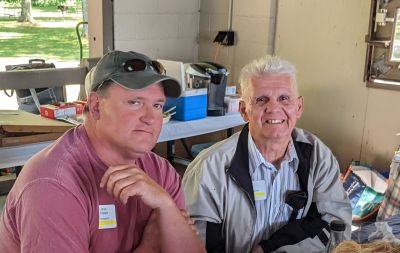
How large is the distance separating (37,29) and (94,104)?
7.52m

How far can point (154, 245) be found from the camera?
50.4 inches

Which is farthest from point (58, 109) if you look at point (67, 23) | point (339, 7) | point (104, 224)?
point (67, 23)

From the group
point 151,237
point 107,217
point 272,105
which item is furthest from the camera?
point 272,105

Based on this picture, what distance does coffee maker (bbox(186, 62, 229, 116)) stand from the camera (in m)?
3.30

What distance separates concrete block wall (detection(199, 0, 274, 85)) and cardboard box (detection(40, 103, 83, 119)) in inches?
70.9

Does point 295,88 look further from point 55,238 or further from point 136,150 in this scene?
point 55,238

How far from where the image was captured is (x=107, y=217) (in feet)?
3.82

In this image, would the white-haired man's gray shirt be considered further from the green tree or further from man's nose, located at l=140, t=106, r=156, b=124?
the green tree

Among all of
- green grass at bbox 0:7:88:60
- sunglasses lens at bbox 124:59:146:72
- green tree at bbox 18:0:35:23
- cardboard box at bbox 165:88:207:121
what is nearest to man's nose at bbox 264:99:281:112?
sunglasses lens at bbox 124:59:146:72

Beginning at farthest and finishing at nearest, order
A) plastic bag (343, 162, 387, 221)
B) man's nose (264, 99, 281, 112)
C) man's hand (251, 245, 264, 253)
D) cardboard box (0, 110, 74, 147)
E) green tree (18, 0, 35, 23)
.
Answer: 1. green tree (18, 0, 35, 23)
2. plastic bag (343, 162, 387, 221)
3. cardboard box (0, 110, 74, 147)
4. man's nose (264, 99, 281, 112)
5. man's hand (251, 245, 264, 253)

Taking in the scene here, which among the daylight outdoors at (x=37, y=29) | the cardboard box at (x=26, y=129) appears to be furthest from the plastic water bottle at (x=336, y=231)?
the daylight outdoors at (x=37, y=29)

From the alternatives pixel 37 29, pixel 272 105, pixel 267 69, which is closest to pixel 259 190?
pixel 272 105

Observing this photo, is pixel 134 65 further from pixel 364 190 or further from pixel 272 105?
pixel 364 190

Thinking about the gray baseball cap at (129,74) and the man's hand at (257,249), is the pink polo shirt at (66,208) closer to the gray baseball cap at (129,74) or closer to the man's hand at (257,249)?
the gray baseball cap at (129,74)
